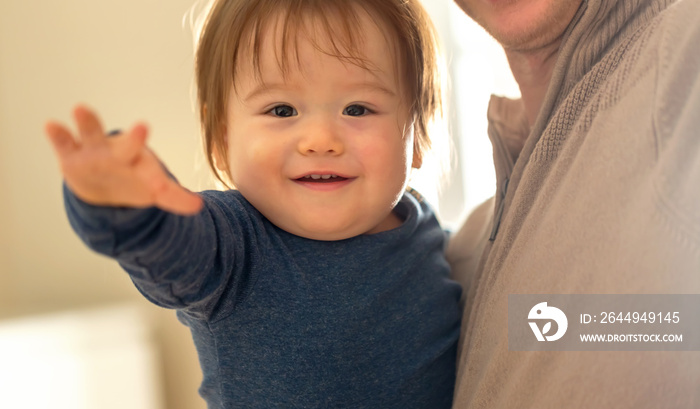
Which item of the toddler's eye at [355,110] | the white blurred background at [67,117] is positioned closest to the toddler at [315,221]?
the toddler's eye at [355,110]

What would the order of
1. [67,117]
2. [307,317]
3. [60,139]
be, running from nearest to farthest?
[60,139]
[307,317]
[67,117]

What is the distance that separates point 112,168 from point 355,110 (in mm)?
475

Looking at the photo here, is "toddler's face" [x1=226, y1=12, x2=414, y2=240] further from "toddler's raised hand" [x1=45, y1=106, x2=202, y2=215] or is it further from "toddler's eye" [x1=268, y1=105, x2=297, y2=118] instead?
"toddler's raised hand" [x1=45, y1=106, x2=202, y2=215]

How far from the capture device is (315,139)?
2.78 ft

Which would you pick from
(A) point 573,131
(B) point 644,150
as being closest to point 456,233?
→ (A) point 573,131

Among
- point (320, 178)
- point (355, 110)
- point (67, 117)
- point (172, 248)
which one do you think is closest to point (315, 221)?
point (320, 178)

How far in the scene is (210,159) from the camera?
1.06m

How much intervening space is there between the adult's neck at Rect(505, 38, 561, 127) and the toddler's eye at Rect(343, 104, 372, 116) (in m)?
0.29

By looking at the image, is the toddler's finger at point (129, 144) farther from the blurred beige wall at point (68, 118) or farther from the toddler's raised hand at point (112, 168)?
the blurred beige wall at point (68, 118)

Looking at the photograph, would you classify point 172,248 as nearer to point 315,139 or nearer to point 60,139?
point 60,139

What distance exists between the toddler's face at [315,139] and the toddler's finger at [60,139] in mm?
397

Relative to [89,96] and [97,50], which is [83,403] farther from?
[97,50]

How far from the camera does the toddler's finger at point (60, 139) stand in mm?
472

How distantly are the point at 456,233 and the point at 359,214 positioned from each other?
0.35 meters
